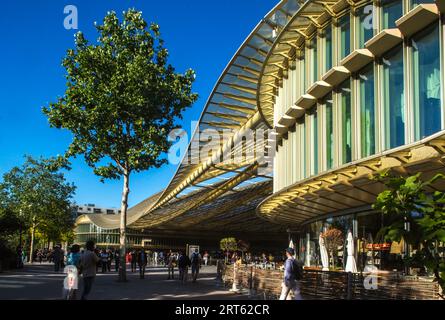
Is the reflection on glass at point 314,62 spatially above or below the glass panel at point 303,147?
above

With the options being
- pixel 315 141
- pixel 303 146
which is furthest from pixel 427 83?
pixel 303 146

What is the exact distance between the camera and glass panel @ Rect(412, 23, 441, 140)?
1248 cm

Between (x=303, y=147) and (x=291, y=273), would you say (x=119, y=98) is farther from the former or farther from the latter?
(x=291, y=273)

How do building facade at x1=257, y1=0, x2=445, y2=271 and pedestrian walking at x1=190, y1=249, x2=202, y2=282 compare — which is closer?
building facade at x1=257, y1=0, x2=445, y2=271

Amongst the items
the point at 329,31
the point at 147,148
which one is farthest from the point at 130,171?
the point at 329,31

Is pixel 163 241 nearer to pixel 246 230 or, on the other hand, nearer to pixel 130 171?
pixel 246 230

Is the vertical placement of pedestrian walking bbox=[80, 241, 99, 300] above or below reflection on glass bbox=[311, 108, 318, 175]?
below

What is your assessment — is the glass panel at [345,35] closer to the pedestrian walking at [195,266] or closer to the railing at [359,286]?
the railing at [359,286]

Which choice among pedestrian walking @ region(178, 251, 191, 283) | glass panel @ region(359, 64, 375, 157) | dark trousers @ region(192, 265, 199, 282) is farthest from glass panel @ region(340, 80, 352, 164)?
dark trousers @ region(192, 265, 199, 282)

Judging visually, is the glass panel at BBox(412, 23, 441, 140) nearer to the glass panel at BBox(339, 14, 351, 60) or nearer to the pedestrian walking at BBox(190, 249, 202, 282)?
the glass panel at BBox(339, 14, 351, 60)

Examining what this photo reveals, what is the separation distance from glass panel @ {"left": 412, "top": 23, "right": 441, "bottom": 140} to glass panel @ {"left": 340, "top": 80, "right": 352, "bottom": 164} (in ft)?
11.4

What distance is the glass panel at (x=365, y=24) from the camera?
15.7 meters

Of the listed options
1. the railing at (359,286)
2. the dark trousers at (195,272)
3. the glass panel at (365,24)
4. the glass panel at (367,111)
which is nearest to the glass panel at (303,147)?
the glass panel at (367,111)

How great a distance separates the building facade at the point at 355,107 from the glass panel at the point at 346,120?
0.03 m
